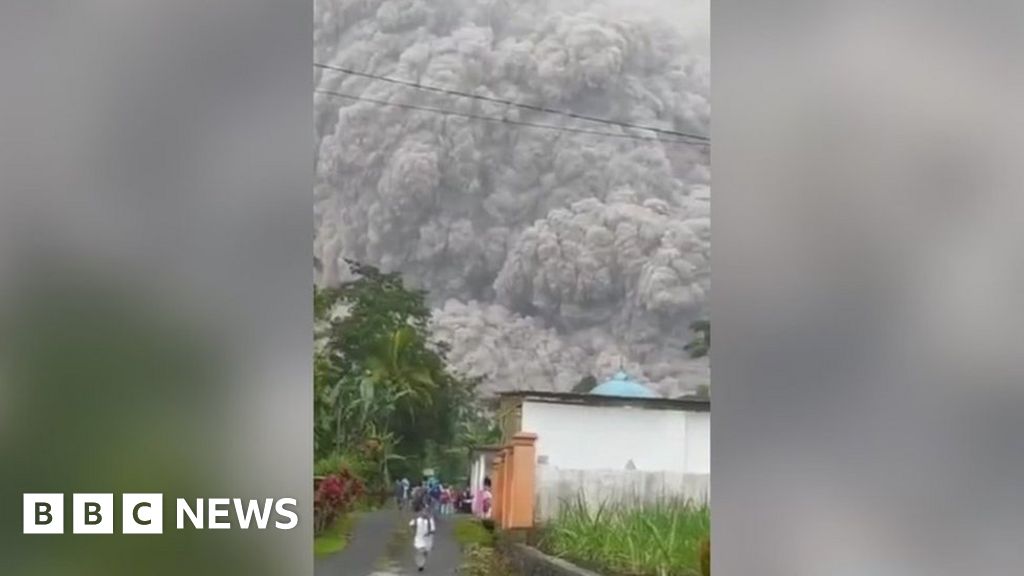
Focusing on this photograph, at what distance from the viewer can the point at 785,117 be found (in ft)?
8.07

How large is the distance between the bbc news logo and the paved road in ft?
0.41

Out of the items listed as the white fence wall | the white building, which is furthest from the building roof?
the white fence wall

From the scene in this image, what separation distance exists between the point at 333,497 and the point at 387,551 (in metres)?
0.16

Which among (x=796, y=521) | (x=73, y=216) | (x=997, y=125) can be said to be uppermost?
(x=997, y=125)

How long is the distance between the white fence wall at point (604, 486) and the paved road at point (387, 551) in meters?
0.20

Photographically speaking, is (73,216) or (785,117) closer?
(73,216)

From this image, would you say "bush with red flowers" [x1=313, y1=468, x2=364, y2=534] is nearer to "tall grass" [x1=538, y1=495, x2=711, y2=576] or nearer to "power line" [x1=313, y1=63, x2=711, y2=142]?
"tall grass" [x1=538, y1=495, x2=711, y2=576]

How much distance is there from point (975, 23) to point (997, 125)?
238 millimetres

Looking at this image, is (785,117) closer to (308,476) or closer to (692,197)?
(692,197)

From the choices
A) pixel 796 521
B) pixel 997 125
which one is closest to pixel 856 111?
pixel 997 125

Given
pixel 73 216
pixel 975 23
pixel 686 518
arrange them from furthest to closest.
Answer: pixel 975 23, pixel 686 518, pixel 73 216

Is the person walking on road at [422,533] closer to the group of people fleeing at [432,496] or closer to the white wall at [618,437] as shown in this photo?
the group of people fleeing at [432,496]

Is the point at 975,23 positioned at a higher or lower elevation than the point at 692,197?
higher

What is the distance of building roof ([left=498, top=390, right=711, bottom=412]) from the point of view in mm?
2326
